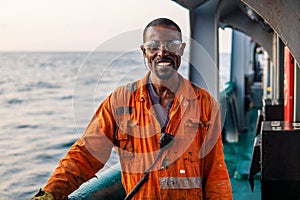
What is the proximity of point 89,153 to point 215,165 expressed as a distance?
62 cm

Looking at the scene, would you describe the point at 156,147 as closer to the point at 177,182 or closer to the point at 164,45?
the point at 177,182

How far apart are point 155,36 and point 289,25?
0.63 meters

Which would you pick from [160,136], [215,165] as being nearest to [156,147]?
[160,136]

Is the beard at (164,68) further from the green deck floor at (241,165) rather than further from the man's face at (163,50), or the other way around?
the green deck floor at (241,165)

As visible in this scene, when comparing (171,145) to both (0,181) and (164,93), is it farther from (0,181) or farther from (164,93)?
(0,181)

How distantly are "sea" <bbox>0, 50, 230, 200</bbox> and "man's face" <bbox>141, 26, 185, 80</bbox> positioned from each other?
6.3 inches

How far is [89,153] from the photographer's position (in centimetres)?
256

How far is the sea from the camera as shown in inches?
111

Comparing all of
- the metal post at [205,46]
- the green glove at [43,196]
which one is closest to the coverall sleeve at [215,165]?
the green glove at [43,196]

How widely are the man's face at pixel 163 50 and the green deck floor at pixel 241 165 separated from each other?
3381 mm

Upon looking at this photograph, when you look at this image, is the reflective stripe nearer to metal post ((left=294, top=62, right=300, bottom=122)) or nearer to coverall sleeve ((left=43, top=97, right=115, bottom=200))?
coverall sleeve ((left=43, top=97, right=115, bottom=200))

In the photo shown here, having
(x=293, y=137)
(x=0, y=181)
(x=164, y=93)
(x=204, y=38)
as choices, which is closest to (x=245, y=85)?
(x=204, y=38)

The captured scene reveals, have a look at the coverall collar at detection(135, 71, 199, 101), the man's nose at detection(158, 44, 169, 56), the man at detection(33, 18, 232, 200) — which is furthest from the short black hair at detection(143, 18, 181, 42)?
the coverall collar at detection(135, 71, 199, 101)

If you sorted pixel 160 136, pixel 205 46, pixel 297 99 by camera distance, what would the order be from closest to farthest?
pixel 160 136 → pixel 297 99 → pixel 205 46
